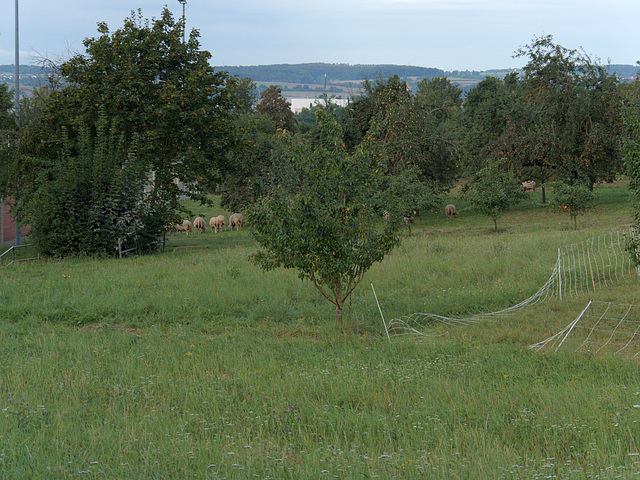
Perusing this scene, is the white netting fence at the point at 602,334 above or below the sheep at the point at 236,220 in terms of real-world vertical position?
above

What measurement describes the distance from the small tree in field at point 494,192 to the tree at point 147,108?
1240 centimetres

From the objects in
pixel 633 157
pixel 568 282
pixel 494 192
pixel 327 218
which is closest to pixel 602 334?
pixel 633 157

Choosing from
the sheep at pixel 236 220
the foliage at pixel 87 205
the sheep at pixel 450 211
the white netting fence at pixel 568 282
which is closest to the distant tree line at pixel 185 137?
the foliage at pixel 87 205

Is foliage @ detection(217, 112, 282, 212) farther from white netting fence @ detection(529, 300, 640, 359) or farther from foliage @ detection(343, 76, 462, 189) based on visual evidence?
white netting fence @ detection(529, 300, 640, 359)

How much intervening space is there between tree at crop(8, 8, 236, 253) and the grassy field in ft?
34.2

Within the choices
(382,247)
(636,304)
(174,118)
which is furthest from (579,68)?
(382,247)

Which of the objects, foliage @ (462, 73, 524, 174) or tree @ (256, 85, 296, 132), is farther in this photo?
tree @ (256, 85, 296, 132)

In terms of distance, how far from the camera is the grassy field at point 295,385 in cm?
474

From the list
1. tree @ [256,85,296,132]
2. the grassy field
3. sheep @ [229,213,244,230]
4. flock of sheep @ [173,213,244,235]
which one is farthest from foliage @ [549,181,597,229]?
tree @ [256,85,296,132]

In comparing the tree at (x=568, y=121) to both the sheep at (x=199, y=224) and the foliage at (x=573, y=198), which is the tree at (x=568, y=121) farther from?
the sheep at (x=199, y=224)

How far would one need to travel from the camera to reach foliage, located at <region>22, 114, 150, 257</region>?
2102cm

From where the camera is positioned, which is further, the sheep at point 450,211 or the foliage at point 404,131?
the sheep at point 450,211

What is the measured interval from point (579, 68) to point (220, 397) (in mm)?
35899

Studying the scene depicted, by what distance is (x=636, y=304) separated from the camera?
467 inches
